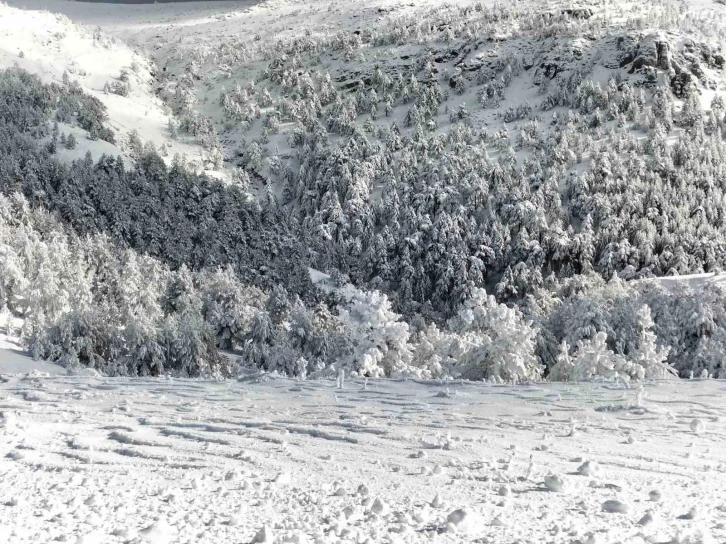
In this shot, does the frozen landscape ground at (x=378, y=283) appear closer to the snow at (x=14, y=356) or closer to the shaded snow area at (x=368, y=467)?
the shaded snow area at (x=368, y=467)

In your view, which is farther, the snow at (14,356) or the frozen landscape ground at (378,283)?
the snow at (14,356)

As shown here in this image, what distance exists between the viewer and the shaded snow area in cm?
475

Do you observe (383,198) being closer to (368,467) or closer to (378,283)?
(378,283)

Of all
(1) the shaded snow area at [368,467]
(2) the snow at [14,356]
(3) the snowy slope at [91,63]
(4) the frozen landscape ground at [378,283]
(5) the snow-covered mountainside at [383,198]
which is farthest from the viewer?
(3) the snowy slope at [91,63]

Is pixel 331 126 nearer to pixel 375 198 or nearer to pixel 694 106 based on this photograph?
pixel 375 198

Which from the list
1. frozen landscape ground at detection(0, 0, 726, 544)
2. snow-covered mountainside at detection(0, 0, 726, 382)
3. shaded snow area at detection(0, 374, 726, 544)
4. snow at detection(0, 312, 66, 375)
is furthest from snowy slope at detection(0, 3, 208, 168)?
shaded snow area at detection(0, 374, 726, 544)

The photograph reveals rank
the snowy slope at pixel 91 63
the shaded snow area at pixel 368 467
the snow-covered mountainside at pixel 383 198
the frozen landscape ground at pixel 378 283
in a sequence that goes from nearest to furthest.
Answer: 1. the shaded snow area at pixel 368 467
2. the frozen landscape ground at pixel 378 283
3. the snow-covered mountainside at pixel 383 198
4. the snowy slope at pixel 91 63

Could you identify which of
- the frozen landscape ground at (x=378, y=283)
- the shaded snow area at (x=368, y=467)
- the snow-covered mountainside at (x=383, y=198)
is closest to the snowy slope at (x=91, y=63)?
the snow-covered mountainside at (x=383, y=198)

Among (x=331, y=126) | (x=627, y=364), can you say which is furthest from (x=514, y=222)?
(x=627, y=364)

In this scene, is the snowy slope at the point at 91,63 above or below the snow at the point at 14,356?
above

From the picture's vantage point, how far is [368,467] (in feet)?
21.5

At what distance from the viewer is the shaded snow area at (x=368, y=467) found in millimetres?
4754

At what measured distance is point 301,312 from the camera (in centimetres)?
5597

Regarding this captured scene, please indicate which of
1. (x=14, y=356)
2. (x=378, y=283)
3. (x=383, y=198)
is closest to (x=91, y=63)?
(x=383, y=198)
